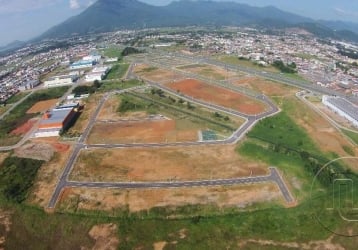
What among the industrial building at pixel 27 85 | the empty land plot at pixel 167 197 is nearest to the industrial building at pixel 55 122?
the empty land plot at pixel 167 197

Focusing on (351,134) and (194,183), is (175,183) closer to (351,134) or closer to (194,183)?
(194,183)

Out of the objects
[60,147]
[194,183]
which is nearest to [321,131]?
[194,183]

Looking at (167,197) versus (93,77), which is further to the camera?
(93,77)

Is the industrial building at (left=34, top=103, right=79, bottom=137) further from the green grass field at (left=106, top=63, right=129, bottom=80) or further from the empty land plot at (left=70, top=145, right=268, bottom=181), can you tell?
the green grass field at (left=106, top=63, right=129, bottom=80)

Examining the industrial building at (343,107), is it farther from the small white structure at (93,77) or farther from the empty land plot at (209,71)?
the small white structure at (93,77)

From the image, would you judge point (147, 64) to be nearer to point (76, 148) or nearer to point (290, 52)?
point (290, 52)

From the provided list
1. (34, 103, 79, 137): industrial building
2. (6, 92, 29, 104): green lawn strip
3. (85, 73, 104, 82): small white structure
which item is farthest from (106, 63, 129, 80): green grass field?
(34, 103, 79, 137): industrial building

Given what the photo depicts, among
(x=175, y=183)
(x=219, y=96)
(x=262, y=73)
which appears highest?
(x=262, y=73)
